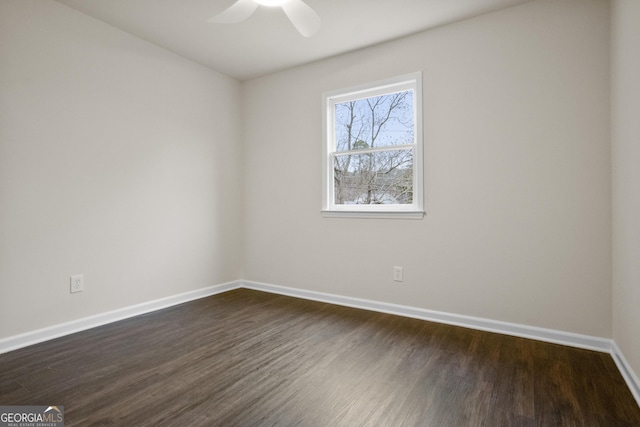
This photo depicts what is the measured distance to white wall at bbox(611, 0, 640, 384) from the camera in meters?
1.71

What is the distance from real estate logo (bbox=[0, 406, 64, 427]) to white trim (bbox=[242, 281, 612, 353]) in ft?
7.52

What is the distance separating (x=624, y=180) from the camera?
193 centimetres

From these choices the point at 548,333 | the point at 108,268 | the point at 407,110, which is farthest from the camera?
the point at 407,110

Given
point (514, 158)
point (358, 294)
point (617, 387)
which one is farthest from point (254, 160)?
point (617, 387)

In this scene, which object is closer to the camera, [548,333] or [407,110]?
[548,333]

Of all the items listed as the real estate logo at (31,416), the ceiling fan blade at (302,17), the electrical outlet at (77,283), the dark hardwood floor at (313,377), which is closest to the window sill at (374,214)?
the dark hardwood floor at (313,377)

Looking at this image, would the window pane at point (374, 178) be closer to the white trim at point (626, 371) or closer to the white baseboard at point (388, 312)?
the white baseboard at point (388, 312)

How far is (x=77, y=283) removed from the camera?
259 centimetres

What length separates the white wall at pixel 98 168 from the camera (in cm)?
229

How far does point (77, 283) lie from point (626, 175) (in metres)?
3.84

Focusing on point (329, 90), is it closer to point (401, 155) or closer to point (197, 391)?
point (401, 155)

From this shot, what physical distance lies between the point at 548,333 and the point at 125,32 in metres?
4.23

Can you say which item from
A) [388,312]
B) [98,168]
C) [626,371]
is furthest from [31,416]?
[626,371]

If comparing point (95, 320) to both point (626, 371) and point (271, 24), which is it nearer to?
point (271, 24)
